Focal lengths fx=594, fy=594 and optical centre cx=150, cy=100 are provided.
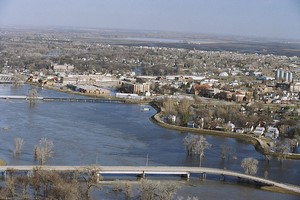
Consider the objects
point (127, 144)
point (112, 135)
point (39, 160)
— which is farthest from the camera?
point (112, 135)

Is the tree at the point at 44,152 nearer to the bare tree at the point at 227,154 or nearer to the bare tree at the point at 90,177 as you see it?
the bare tree at the point at 90,177

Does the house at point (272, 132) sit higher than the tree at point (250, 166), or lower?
lower

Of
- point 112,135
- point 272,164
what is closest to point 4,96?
point 112,135

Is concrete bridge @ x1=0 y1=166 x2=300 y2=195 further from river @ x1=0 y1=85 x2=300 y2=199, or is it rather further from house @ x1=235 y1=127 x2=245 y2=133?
house @ x1=235 y1=127 x2=245 y2=133

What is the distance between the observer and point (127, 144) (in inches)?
229

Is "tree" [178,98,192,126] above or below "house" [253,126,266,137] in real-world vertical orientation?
above

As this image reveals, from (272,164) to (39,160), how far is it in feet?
6.81

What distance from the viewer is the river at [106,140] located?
5000 mm

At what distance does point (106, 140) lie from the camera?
5949mm

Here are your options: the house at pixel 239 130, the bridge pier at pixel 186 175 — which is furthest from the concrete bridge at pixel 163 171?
the house at pixel 239 130

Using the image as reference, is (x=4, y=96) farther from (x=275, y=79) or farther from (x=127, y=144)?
(x=275, y=79)

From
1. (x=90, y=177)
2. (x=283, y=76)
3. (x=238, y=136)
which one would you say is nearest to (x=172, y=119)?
(x=238, y=136)

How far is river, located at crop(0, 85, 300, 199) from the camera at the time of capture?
500cm

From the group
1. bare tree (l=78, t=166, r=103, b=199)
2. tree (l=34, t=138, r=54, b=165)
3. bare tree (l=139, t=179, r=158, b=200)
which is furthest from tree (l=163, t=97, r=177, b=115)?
bare tree (l=139, t=179, r=158, b=200)
